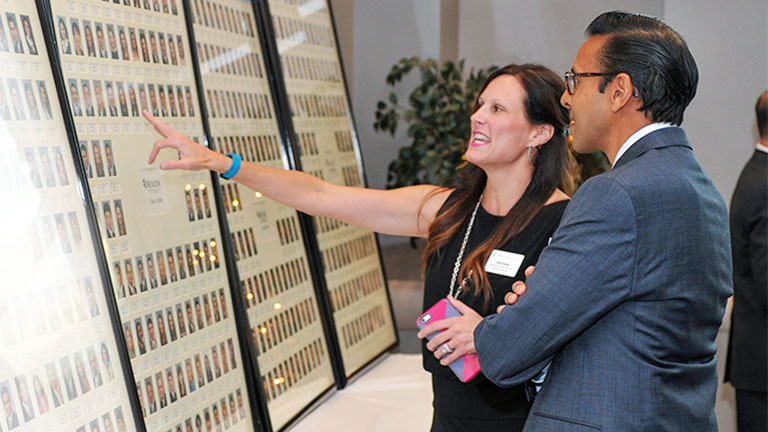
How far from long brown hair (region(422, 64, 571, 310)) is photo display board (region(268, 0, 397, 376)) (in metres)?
0.92

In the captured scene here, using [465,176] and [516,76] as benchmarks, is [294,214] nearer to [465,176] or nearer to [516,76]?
[465,176]

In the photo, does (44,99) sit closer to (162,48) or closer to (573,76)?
(162,48)

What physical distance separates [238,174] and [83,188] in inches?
20.6

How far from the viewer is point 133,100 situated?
6.35ft

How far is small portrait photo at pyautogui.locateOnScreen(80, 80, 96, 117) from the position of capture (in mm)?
1754

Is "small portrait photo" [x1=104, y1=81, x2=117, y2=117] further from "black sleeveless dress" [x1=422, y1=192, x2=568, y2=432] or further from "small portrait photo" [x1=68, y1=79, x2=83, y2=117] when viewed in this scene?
"black sleeveless dress" [x1=422, y1=192, x2=568, y2=432]

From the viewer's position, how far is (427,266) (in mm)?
2076

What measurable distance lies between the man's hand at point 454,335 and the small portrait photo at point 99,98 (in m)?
0.93

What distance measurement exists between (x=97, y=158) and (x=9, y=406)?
60cm

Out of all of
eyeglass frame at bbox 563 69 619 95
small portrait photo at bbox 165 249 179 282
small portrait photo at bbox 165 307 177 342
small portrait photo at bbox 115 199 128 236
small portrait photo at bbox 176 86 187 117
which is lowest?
small portrait photo at bbox 165 307 177 342

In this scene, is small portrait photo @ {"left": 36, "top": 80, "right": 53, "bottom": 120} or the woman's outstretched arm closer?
small portrait photo @ {"left": 36, "top": 80, "right": 53, "bottom": 120}

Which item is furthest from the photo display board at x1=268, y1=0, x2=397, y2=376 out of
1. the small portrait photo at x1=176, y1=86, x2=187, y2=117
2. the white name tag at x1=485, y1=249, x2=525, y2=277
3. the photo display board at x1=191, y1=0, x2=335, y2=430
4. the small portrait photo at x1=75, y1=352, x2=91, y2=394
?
the small portrait photo at x1=75, y1=352, x2=91, y2=394

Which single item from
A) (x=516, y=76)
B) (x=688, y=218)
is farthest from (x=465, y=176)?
(x=688, y=218)

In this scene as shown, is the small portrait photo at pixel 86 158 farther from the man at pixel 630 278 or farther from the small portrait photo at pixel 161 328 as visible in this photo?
the man at pixel 630 278
